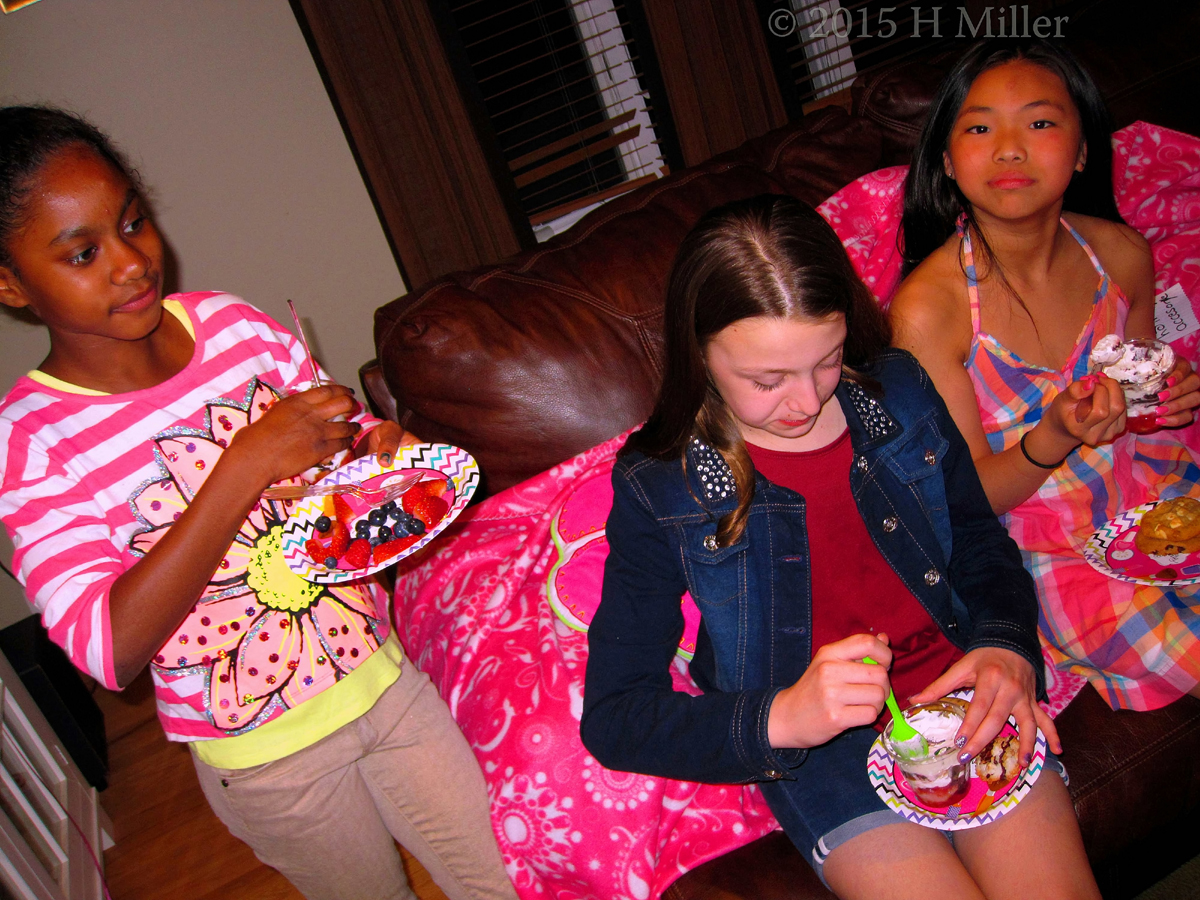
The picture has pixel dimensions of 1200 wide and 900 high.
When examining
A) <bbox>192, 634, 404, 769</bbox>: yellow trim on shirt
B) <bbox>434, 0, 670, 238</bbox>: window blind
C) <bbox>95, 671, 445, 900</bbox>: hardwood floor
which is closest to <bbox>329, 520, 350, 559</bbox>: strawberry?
<bbox>192, 634, 404, 769</bbox>: yellow trim on shirt

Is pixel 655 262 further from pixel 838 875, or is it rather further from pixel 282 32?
pixel 282 32

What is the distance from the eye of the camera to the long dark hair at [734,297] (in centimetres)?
109

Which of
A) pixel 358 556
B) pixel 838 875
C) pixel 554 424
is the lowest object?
pixel 838 875

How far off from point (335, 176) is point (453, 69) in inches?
25.3

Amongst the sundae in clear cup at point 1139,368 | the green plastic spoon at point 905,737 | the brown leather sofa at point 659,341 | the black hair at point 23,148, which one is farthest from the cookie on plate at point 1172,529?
the black hair at point 23,148

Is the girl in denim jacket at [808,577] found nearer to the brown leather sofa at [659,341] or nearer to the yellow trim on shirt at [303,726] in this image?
the brown leather sofa at [659,341]

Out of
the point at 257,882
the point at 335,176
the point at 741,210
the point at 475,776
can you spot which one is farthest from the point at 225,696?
the point at 335,176

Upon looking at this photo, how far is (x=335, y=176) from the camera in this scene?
3.06 meters

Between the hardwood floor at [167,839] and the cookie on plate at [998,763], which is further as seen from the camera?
the hardwood floor at [167,839]

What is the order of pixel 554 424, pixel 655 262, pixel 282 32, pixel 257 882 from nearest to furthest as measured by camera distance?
1. pixel 554 424
2. pixel 655 262
3. pixel 257 882
4. pixel 282 32

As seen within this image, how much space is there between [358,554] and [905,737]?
0.80m

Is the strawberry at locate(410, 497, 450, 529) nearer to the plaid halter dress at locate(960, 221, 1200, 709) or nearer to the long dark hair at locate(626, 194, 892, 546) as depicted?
the long dark hair at locate(626, 194, 892, 546)

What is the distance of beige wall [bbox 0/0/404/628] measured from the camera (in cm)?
265

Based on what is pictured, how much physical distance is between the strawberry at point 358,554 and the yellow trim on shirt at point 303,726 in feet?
0.69
